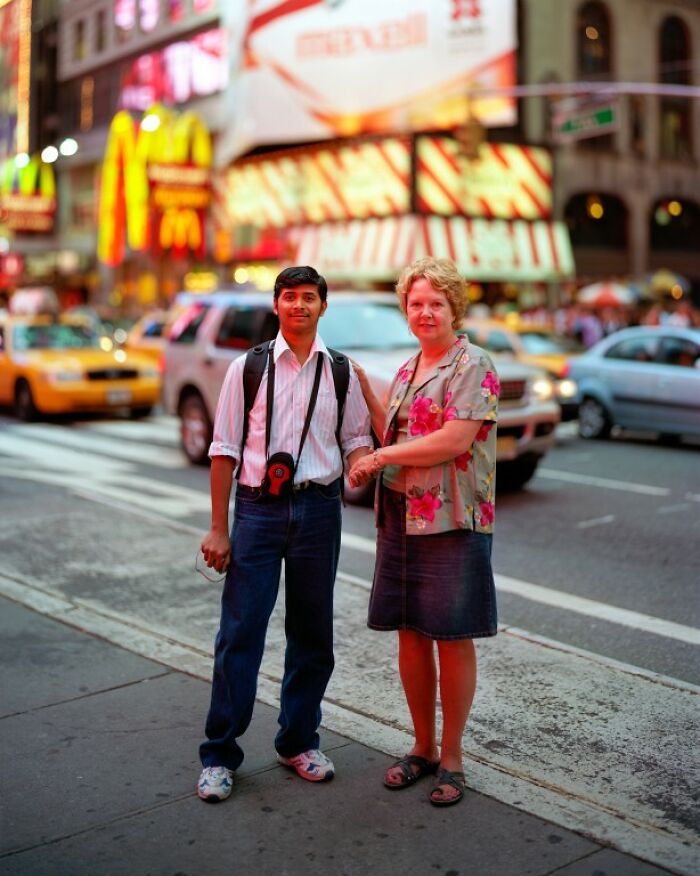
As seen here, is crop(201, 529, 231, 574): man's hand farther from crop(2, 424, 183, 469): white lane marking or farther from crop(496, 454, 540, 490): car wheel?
crop(2, 424, 183, 469): white lane marking

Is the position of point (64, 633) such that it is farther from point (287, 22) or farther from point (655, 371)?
point (287, 22)

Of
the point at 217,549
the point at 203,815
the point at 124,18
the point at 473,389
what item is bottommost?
the point at 203,815

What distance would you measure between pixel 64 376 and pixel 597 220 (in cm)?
2464

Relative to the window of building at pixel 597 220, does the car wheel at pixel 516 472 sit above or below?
below

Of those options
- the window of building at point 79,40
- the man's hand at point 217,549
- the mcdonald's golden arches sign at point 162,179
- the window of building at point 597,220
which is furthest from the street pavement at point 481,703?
the window of building at point 79,40

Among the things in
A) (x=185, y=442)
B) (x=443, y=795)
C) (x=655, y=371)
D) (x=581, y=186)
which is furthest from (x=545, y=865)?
(x=581, y=186)

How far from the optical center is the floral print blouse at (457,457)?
3893 mm

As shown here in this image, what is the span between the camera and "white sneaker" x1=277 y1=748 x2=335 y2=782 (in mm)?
4094

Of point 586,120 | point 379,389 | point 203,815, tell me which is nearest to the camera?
point 203,815

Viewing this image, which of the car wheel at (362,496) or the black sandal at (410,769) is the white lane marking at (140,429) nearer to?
the car wheel at (362,496)

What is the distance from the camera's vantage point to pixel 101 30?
52.9 meters

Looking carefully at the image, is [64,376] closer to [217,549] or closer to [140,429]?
[140,429]

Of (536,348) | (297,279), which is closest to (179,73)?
(536,348)

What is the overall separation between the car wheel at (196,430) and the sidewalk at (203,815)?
7660mm
